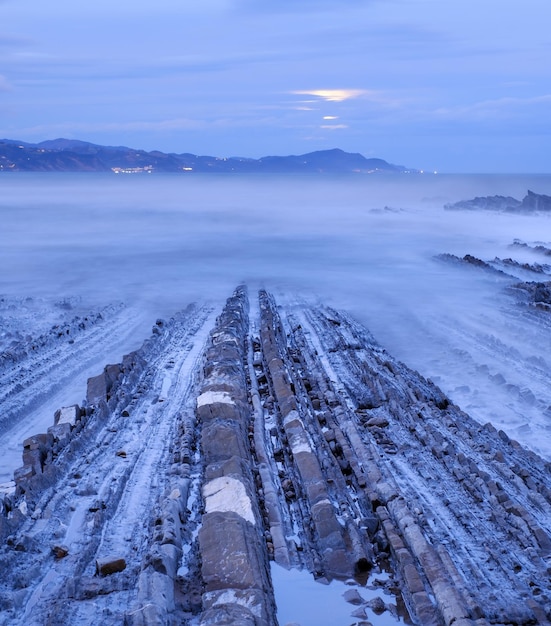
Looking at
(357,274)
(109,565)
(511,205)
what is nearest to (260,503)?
(109,565)

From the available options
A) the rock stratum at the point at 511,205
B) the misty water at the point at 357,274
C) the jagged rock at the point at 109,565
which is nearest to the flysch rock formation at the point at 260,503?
the jagged rock at the point at 109,565

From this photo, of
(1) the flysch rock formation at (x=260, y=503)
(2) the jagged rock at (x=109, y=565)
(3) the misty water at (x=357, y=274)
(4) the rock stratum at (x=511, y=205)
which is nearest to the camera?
(1) the flysch rock formation at (x=260, y=503)

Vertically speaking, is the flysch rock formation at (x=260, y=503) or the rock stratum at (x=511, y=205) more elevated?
the rock stratum at (x=511, y=205)

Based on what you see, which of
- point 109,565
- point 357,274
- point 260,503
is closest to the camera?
point 109,565

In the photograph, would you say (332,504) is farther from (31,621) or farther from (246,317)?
(246,317)

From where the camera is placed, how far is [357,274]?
2559cm

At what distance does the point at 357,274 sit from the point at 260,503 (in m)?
18.7

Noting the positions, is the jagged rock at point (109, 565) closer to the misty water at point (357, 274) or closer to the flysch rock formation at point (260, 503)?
the flysch rock formation at point (260, 503)

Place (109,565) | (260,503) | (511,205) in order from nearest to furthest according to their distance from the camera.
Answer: (109,565)
(260,503)
(511,205)

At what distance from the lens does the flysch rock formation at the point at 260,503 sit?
19.7ft

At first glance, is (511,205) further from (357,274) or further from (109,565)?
(109,565)

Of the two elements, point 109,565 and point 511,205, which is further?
point 511,205

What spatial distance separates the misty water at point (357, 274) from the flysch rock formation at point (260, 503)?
200cm

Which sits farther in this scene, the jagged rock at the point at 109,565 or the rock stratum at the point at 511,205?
the rock stratum at the point at 511,205
